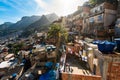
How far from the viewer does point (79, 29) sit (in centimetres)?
4584

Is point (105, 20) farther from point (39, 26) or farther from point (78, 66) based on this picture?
point (39, 26)

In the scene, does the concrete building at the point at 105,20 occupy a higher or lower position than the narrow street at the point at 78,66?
higher

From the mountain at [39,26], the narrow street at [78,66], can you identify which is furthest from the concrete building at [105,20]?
the mountain at [39,26]

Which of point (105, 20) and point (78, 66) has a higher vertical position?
point (105, 20)

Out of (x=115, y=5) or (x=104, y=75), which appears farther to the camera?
(x=115, y=5)

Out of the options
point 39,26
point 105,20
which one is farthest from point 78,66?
point 39,26

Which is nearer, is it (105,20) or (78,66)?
(78,66)

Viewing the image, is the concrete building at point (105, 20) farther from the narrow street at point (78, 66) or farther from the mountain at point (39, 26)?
the mountain at point (39, 26)

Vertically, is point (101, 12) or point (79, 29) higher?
point (101, 12)

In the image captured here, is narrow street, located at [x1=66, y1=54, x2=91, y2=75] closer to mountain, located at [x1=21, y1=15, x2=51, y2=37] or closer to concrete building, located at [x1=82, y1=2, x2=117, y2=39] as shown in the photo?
concrete building, located at [x1=82, y1=2, x2=117, y2=39]

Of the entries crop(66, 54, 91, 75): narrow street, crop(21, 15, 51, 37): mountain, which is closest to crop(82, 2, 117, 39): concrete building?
crop(66, 54, 91, 75): narrow street

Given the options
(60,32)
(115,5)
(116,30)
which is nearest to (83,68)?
(116,30)

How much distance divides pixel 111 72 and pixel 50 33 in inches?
1248

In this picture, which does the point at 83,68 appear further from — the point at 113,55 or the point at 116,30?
the point at 116,30
